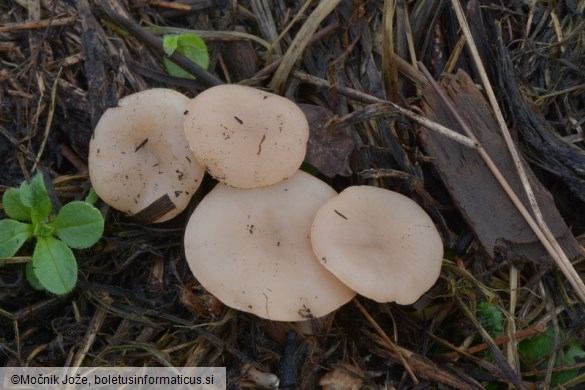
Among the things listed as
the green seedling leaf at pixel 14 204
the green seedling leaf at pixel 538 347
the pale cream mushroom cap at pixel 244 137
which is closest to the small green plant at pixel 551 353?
the green seedling leaf at pixel 538 347

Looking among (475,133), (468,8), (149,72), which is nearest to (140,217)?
(149,72)

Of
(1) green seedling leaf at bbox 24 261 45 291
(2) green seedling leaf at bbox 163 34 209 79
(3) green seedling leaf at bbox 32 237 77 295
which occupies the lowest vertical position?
(1) green seedling leaf at bbox 24 261 45 291

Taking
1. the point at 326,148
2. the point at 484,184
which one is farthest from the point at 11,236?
the point at 484,184

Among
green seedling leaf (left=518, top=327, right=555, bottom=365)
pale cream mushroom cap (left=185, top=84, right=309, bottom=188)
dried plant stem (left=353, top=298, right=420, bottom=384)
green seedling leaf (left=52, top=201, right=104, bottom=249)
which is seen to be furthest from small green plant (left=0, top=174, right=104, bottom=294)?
green seedling leaf (left=518, top=327, right=555, bottom=365)

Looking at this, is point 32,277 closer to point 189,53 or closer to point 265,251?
point 265,251

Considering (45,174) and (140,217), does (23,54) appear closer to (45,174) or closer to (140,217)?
(45,174)

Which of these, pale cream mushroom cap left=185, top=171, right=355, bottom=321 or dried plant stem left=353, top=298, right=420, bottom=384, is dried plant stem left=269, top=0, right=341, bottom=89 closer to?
pale cream mushroom cap left=185, top=171, right=355, bottom=321
